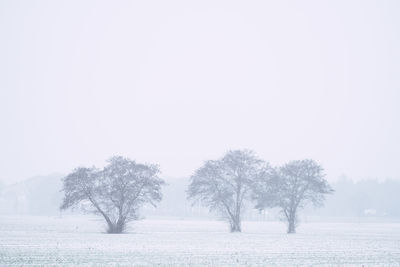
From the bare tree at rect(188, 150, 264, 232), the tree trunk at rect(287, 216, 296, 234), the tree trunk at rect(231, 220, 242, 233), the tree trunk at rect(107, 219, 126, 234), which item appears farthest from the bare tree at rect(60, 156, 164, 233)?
the tree trunk at rect(287, 216, 296, 234)

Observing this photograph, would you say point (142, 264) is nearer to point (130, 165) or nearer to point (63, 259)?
point (63, 259)

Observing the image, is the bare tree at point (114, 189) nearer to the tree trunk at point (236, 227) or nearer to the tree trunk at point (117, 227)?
the tree trunk at point (117, 227)

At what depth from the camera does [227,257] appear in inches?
1232

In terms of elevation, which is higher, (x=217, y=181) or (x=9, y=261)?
(x=217, y=181)

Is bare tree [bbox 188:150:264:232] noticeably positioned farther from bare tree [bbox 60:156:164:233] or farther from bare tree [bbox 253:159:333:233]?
bare tree [bbox 60:156:164:233]

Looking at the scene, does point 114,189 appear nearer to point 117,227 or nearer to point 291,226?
point 117,227

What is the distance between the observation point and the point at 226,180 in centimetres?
7219

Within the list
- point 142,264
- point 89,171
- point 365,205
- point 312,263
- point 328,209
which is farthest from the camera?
point 328,209

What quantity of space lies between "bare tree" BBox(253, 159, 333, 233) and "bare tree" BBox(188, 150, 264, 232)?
256cm

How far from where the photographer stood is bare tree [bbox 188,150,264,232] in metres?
71.3

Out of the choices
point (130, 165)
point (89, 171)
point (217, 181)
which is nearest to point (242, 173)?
point (217, 181)

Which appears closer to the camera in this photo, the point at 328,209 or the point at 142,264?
the point at 142,264

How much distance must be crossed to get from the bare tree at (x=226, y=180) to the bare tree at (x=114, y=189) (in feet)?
28.4

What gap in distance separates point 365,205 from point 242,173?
431 feet
